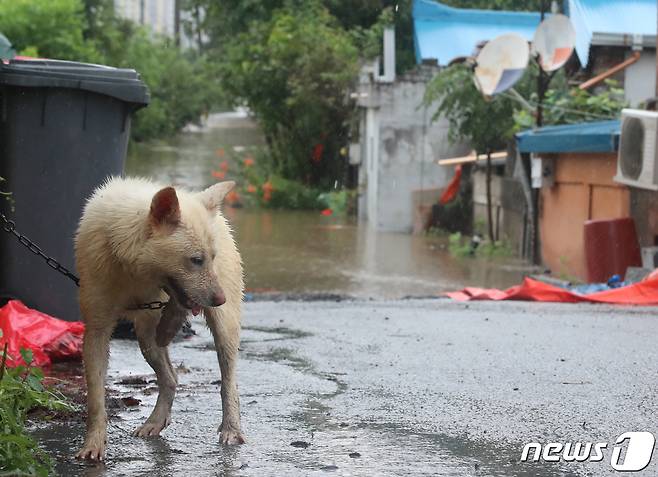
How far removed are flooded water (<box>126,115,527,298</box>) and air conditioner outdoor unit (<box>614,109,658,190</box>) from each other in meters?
2.68

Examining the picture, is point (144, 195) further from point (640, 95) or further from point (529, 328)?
point (640, 95)

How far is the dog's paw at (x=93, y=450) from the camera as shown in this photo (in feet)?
15.1

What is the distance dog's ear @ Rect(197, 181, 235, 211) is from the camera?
4773 millimetres

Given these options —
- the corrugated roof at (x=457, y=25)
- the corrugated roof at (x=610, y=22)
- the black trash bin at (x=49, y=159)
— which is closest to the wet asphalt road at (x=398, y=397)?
the black trash bin at (x=49, y=159)

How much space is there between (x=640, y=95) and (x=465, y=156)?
4.21m

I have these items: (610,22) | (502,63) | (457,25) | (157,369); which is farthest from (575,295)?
(457,25)

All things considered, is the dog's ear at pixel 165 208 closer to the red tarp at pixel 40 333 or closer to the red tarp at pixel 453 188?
the red tarp at pixel 40 333

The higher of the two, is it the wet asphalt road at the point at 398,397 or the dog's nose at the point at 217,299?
the dog's nose at the point at 217,299

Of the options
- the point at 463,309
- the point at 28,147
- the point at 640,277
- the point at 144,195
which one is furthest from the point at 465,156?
the point at 144,195

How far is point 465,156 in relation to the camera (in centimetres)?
2286

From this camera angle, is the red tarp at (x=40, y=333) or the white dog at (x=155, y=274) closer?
the white dog at (x=155, y=274)

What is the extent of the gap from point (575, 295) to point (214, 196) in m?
6.59

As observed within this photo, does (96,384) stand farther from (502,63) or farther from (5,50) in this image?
(502,63)

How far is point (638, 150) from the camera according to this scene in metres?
12.7
